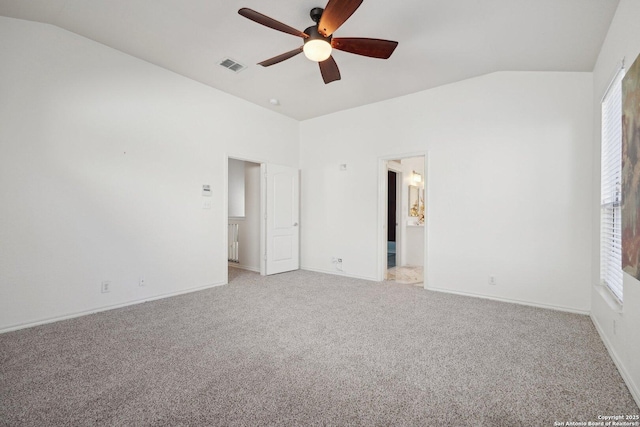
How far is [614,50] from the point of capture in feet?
7.76

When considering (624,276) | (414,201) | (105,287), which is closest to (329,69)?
(624,276)

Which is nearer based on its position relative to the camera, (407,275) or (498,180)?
(498,180)

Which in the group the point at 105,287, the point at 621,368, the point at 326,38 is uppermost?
the point at 326,38

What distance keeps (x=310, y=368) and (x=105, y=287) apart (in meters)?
2.68

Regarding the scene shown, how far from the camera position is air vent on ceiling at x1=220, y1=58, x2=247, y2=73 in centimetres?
350

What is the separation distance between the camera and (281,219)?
5293 millimetres

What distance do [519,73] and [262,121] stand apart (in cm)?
380

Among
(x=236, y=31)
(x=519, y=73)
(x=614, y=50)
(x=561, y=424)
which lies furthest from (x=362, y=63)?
(x=561, y=424)

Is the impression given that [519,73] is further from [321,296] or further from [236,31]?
[321,296]

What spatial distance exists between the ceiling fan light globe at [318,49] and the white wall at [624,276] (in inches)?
83.2

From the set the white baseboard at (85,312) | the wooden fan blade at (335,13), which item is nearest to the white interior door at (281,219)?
the white baseboard at (85,312)

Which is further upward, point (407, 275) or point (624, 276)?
point (624, 276)

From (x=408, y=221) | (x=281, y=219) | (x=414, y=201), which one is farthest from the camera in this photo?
(x=414, y=201)

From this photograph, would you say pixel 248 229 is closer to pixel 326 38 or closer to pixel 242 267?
pixel 242 267
